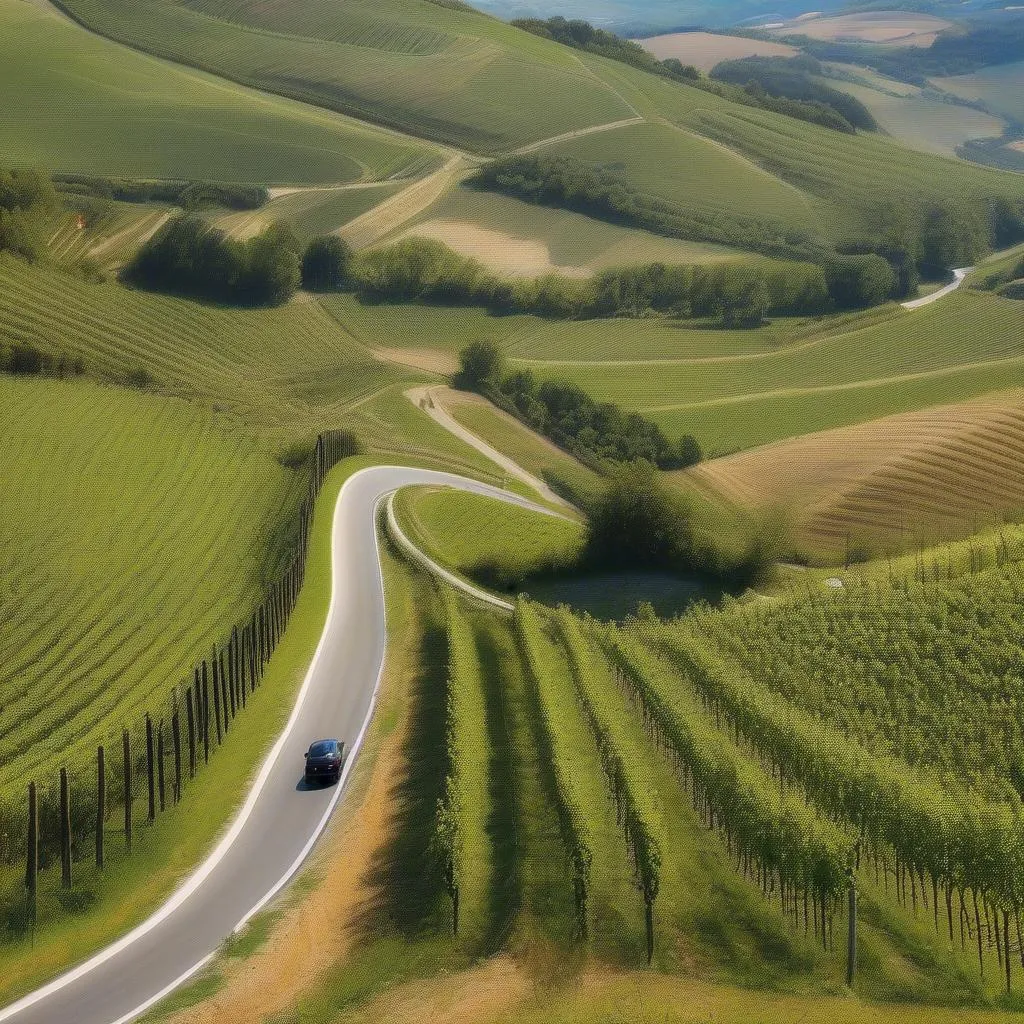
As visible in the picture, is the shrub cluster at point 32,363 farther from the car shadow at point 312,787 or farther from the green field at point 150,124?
the car shadow at point 312,787

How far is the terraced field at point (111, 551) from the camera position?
4644 centimetres

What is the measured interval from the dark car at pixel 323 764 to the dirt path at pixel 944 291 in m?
110

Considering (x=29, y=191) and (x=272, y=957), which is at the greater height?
(x=29, y=191)

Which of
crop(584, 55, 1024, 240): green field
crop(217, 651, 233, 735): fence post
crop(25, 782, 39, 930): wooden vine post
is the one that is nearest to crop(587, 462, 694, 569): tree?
crop(217, 651, 233, 735): fence post

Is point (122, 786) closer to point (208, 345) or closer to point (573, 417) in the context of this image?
point (573, 417)

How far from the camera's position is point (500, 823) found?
33.6 m

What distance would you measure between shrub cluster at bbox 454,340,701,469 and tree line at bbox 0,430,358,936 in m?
52.1

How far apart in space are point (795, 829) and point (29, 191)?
112460mm

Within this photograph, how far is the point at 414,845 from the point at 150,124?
13741 cm

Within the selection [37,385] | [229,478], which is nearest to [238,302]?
[37,385]

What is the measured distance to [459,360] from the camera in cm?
11862

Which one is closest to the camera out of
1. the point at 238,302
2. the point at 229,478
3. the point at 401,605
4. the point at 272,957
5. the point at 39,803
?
the point at 272,957

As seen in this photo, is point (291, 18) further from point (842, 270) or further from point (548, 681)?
point (548, 681)

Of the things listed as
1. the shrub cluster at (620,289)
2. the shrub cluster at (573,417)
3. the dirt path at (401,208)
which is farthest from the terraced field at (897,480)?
the dirt path at (401,208)
